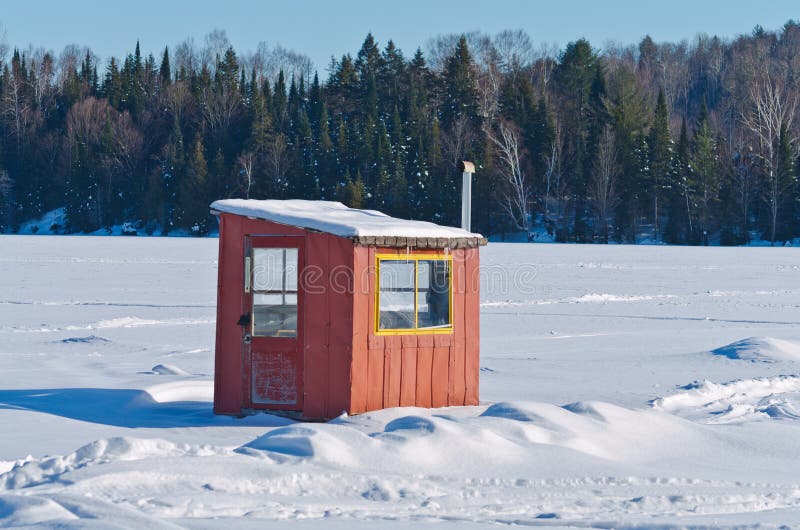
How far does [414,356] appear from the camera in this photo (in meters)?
9.74

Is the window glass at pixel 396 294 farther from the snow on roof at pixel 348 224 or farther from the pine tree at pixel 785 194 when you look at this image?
the pine tree at pixel 785 194

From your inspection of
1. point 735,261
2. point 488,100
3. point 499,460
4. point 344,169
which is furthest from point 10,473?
point 488,100

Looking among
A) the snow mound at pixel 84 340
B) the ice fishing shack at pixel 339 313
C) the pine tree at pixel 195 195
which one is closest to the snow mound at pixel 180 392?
the ice fishing shack at pixel 339 313

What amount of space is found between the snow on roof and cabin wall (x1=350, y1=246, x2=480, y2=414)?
16 centimetres

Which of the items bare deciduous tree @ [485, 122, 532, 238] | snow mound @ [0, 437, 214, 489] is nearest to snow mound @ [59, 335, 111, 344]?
snow mound @ [0, 437, 214, 489]

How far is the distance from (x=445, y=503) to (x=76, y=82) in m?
101

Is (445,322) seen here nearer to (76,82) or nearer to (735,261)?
(735,261)

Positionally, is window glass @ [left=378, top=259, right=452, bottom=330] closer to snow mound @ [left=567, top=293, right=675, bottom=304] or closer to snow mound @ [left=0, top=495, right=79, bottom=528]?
snow mound @ [left=0, top=495, right=79, bottom=528]

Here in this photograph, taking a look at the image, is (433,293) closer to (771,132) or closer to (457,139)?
(771,132)

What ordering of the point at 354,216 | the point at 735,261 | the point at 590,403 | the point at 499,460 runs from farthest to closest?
the point at 735,261 < the point at 354,216 < the point at 590,403 < the point at 499,460

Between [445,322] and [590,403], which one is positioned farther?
[445,322]

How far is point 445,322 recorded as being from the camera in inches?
393

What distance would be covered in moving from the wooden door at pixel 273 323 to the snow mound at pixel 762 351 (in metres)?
7.50

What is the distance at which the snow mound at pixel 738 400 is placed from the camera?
33.3 feet
